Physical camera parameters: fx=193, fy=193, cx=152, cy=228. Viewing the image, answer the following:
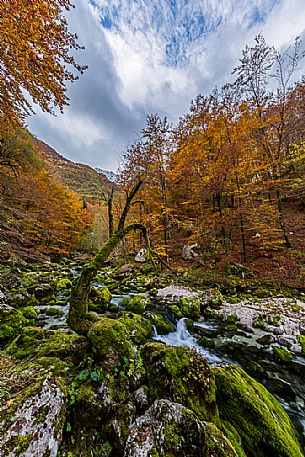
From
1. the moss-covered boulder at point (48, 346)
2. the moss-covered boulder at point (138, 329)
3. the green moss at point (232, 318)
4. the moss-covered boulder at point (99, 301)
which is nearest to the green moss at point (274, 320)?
the green moss at point (232, 318)

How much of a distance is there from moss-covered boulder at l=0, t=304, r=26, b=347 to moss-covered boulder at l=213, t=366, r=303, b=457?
4.50 m

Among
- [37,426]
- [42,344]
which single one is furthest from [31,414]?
[42,344]

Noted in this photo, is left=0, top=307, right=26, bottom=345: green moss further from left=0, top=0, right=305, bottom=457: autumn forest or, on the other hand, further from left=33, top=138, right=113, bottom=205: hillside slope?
left=33, top=138, right=113, bottom=205: hillside slope

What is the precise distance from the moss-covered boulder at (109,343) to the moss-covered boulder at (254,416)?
1679mm

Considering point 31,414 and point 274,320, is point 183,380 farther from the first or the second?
point 274,320

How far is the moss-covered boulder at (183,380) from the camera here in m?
2.69

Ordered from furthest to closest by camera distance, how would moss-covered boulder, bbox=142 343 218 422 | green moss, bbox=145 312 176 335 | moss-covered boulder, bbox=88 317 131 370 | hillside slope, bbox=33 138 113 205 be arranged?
hillside slope, bbox=33 138 113 205 < green moss, bbox=145 312 176 335 < moss-covered boulder, bbox=88 317 131 370 < moss-covered boulder, bbox=142 343 218 422

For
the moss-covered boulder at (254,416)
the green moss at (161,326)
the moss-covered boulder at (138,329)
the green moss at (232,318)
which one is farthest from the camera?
the green moss at (232,318)

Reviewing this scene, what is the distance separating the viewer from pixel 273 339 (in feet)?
19.8

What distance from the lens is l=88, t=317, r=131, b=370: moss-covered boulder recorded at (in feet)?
10.5

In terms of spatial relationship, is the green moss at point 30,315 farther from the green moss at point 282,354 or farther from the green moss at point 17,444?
the green moss at point 282,354

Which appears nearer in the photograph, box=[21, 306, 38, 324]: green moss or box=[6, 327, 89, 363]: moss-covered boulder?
box=[6, 327, 89, 363]: moss-covered boulder

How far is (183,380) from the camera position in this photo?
283 centimetres

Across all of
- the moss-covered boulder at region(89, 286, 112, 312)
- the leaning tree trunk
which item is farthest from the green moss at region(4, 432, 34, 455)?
the moss-covered boulder at region(89, 286, 112, 312)
